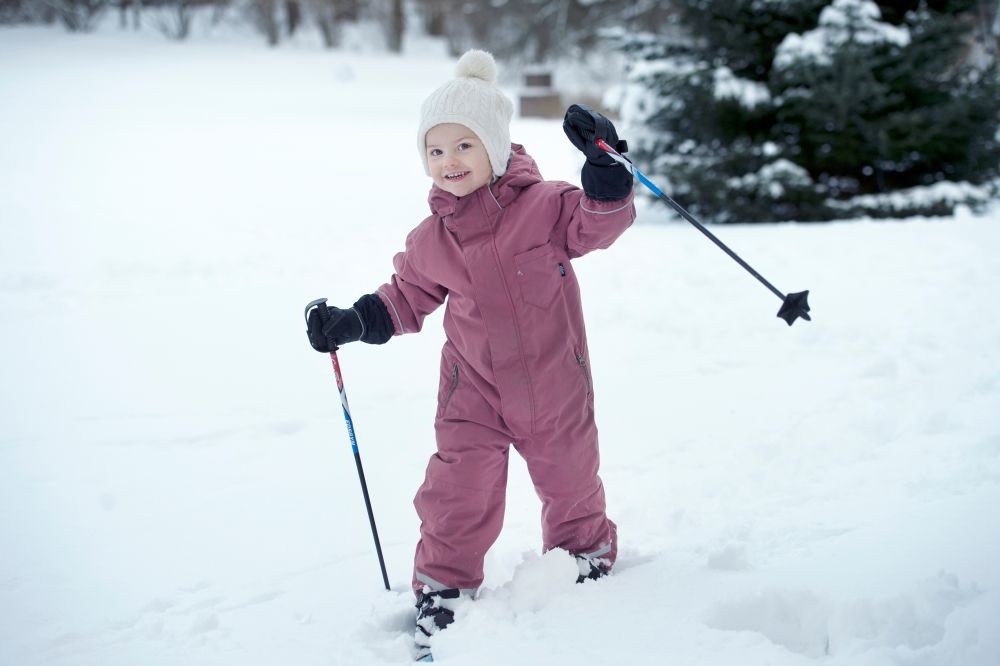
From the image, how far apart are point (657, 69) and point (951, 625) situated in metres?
6.13

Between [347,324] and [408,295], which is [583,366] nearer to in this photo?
[408,295]

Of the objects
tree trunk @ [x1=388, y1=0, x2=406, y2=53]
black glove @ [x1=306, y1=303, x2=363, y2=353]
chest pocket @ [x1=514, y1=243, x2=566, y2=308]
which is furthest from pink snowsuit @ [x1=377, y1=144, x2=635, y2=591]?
tree trunk @ [x1=388, y1=0, x2=406, y2=53]

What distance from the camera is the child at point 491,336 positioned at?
85.4 inches

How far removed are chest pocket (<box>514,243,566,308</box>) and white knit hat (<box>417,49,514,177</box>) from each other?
0.82 feet

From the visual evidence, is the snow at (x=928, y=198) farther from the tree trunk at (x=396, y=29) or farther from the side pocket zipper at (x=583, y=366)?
the tree trunk at (x=396, y=29)

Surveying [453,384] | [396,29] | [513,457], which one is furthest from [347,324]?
[396,29]

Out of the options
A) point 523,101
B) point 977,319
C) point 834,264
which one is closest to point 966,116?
point 834,264

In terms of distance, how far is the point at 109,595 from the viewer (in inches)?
95.9

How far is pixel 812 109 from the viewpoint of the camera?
6824mm

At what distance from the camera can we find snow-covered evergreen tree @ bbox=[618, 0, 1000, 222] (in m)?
6.62

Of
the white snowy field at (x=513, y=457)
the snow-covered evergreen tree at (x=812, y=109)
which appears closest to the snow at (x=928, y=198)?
the snow-covered evergreen tree at (x=812, y=109)

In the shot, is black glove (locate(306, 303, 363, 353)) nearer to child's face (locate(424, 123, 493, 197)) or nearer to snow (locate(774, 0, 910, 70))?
child's face (locate(424, 123, 493, 197))

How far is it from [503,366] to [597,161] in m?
0.58

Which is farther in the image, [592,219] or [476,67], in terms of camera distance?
[476,67]
